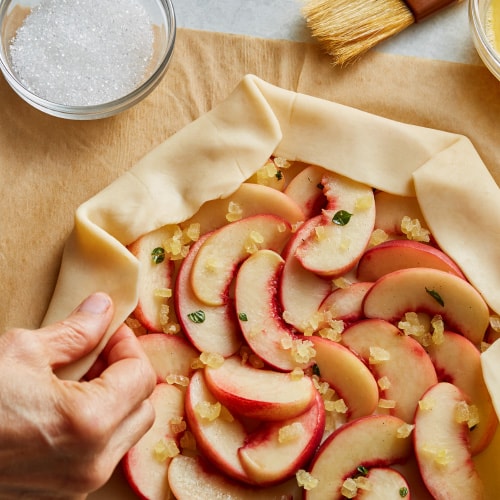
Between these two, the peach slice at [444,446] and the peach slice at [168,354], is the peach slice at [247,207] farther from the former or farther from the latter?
the peach slice at [444,446]

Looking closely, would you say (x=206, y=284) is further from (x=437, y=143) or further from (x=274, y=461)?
(x=437, y=143)

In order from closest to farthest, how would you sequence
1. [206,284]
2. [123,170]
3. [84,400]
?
[84,400] < [206,284] < [123,170]

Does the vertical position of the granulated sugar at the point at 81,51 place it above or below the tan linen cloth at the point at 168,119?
above

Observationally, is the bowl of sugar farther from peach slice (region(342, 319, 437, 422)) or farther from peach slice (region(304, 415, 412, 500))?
peach slice (region(304, 415, 412, 500))

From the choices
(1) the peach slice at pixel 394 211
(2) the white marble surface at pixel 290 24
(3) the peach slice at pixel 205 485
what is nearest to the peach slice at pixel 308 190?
(1) the peach slice at pixel 394 211

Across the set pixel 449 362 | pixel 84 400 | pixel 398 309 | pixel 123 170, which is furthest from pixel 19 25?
pixel 449 362

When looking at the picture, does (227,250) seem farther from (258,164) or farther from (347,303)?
(347,303)

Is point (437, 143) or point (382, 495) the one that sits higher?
point (437, 143)
